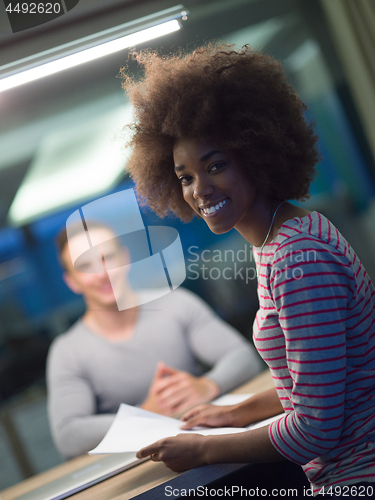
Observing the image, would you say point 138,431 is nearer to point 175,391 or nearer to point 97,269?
point 175,391

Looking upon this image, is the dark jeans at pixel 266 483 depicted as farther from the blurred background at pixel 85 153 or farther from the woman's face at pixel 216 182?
the blurred background at pixel 85 153

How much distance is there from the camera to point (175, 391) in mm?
1302

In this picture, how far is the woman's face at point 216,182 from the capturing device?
0.76 meters

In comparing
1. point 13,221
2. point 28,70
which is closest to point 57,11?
point 28,70

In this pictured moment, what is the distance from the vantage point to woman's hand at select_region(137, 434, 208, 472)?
0.79 meters

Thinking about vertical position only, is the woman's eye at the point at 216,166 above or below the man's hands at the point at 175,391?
above

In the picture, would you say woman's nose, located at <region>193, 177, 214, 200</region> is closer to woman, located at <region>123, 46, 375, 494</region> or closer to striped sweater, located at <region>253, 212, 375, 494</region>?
woman, located at <region>123, 46, 375, 494</region>

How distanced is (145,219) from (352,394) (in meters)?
0.82

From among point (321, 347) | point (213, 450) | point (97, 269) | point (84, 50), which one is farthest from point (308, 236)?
point (84, 50)

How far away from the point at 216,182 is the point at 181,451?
57 centimetres

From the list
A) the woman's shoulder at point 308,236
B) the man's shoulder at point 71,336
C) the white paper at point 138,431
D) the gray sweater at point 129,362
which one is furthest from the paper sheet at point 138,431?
the woman's shoulder at point 308,236

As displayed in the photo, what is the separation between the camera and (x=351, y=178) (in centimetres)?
179

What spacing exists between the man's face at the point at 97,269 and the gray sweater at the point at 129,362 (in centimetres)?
11

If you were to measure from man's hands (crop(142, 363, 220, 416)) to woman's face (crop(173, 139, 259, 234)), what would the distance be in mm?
717
